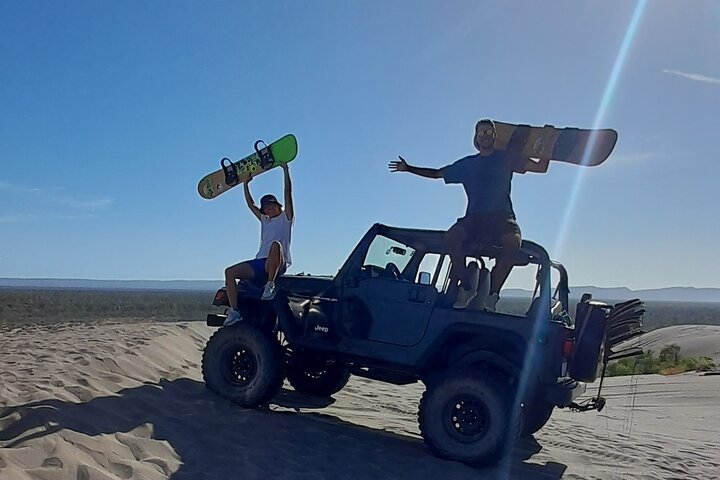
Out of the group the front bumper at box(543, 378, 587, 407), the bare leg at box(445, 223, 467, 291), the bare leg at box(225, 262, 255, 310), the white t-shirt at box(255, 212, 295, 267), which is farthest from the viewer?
the white t-shirt at box(255, 212, 295, 267)

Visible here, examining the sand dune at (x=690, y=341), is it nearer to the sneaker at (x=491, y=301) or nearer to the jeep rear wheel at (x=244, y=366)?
the sneaker at (x=491, y=301)

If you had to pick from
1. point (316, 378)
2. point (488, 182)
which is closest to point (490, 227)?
point (488, 182)

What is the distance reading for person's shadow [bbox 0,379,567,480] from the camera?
539 centimetres

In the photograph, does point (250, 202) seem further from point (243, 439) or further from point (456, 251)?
point (243, 439)

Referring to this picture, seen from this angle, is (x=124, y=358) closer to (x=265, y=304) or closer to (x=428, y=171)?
(x=265, y=304)

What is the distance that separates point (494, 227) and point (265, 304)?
2726 millimetres

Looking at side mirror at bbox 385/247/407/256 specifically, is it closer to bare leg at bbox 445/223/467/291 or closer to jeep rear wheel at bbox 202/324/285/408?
bare leg at bbox 445/223/467/291

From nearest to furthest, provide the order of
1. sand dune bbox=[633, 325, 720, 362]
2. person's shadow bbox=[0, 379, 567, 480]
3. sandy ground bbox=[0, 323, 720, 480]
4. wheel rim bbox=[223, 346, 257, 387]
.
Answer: sandy ground bbox=[0, 323, 720, 480] → person's shadow bbox=[0, 379, 567, 480] → wheel rim bbox=[223, 346, 257, 387] → sand dune bbox=[633, 325, 720, 362]

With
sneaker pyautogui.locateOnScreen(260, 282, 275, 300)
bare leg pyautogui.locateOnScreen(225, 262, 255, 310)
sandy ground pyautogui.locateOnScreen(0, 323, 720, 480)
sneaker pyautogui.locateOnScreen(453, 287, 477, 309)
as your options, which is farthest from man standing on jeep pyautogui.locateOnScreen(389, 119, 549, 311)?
bare leg pyautogui.locateOnScreen(225, 262, 255, 310)

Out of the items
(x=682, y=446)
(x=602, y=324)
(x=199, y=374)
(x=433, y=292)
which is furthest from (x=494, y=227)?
(x=199, y=374)

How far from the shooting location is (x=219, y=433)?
6145mm

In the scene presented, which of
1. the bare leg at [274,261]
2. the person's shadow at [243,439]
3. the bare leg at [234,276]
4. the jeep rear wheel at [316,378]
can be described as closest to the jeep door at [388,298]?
the bare leg at [274,261]

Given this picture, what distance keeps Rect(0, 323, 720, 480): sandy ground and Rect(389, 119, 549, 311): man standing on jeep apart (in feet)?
5.59

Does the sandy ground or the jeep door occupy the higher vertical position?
the jeep door
